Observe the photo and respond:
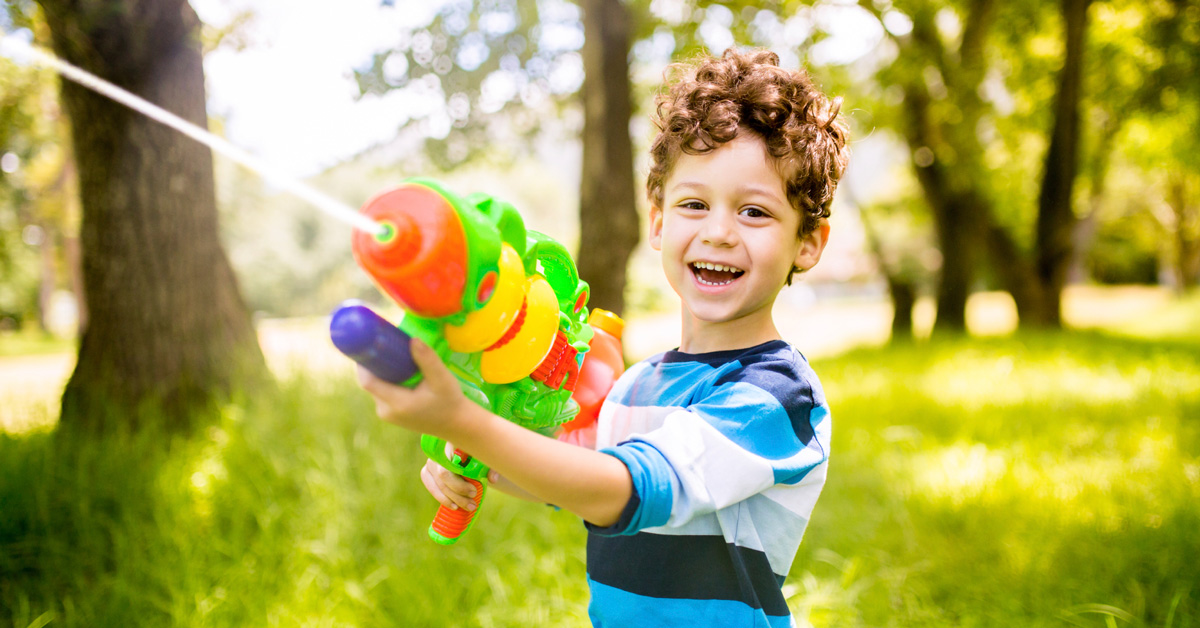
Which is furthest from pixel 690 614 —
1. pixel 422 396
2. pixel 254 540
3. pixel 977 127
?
pixel 977 127

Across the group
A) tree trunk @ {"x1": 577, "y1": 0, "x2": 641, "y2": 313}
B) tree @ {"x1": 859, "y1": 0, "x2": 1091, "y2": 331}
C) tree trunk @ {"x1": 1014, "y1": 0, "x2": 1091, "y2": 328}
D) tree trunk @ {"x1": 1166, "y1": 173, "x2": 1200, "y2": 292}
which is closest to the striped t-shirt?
tree trunk @ {"x1": 577, "y1": 0, "x2": 641, "y2": 313}

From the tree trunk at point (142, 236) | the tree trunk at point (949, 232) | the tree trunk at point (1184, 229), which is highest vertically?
the tree trunk at point (142, 236)

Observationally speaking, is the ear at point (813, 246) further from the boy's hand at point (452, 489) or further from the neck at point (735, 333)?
the boy's hand at point (452, 489)

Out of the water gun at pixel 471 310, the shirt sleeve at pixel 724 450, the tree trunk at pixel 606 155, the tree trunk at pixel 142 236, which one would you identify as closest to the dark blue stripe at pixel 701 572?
the shirt sleeve at pixel 724 450

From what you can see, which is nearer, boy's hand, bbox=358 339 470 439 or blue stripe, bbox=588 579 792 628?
boy's hand, bbox=358 339 470 439

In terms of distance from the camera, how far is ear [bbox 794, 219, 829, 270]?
4.64 ft

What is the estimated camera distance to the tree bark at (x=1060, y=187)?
8898mm

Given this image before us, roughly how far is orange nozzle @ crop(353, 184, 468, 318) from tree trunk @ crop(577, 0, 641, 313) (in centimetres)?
542

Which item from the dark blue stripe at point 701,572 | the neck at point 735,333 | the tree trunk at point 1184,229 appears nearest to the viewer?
the dark blue stripe at point 701,572

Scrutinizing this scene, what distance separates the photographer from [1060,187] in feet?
32.6

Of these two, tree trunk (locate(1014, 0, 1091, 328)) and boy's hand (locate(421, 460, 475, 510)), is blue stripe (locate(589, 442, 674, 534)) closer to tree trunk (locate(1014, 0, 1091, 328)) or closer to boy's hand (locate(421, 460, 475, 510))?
boy's hand (locate(421, 460, 475, 510))

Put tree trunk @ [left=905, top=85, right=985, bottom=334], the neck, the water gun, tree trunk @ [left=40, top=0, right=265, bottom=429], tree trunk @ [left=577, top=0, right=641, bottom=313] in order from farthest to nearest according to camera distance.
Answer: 1. tree trunk @ [left=905, top=85, right=985, bottom=334]
2. tree trunk @ [left=577, top=0, right=641, bottom=313]
3. tree trunk @ [left=40, top=0, right=265, bottom=429]
4. the neck
5. the water gun

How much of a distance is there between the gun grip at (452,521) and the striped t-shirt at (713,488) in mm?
278

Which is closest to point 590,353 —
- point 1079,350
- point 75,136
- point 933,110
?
point 75,136
